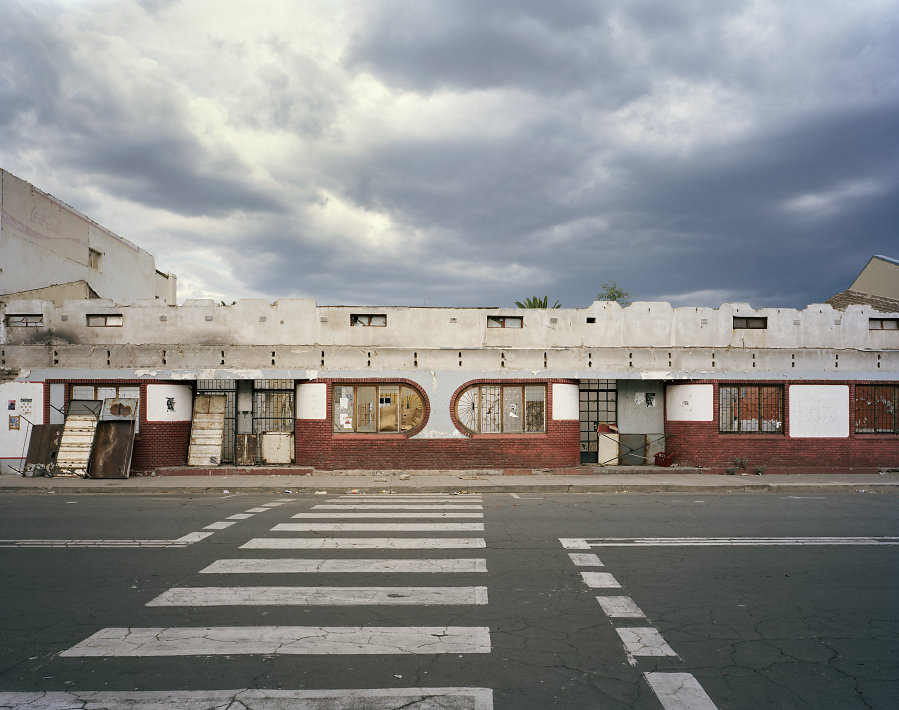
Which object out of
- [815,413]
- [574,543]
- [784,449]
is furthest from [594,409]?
[574,543]

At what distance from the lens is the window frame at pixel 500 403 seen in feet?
62.1

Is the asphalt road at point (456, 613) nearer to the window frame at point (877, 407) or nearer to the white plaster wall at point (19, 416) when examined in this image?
the white plaster wall at point (19, 416)

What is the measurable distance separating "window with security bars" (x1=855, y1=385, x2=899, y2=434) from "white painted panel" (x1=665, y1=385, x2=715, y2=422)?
4927mm

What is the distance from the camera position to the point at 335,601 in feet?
22.0

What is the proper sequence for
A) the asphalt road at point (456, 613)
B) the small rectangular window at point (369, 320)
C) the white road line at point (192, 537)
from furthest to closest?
the small rectangular window at point (369, 320), the white road line at point (192, 537), the asphalt road at point (456, 613)

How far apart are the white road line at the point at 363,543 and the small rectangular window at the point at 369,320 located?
10.1 m

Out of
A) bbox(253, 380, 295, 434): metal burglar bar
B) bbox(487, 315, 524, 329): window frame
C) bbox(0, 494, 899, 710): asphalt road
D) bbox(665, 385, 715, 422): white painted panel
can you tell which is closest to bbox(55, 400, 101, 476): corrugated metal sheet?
bbox(253, 380, 295, 434): metal burglar bar

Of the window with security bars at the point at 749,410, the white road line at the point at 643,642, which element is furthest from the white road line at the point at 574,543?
the window with security bars at the point at 749,410

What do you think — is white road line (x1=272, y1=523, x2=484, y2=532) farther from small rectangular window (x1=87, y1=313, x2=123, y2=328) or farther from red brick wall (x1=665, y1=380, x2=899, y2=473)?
small rectangular window (x1=87, y1=313, x2=123, y2=328)

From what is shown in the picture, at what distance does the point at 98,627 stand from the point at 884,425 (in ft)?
72.8

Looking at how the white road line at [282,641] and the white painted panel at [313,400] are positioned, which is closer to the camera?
the white road line at [282,641]

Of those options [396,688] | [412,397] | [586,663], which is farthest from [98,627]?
[412,397]

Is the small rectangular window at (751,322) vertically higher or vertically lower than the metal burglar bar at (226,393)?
higher

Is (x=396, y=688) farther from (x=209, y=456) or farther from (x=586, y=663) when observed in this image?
(x=209, y=456)
